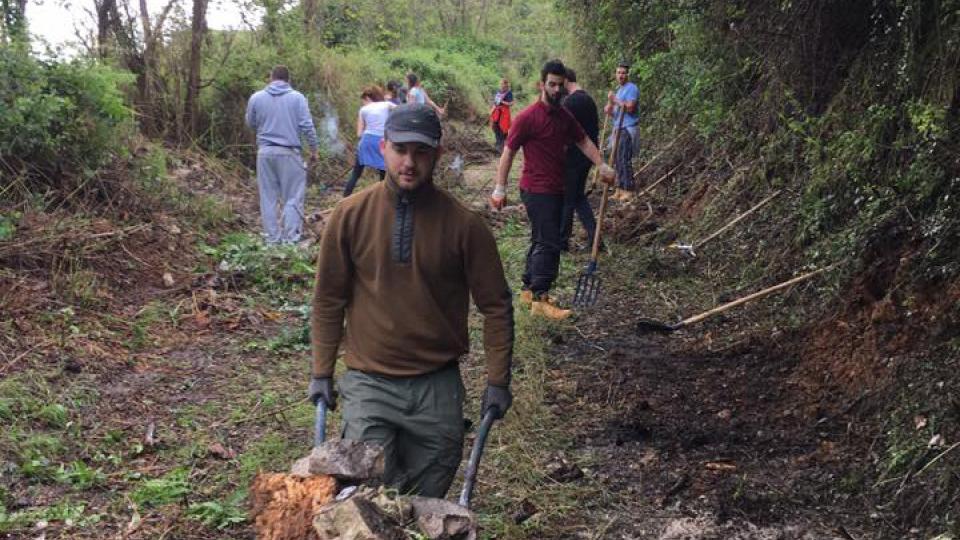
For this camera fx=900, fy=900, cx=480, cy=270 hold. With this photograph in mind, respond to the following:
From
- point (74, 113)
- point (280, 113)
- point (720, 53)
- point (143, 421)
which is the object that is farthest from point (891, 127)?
point (74, 113)

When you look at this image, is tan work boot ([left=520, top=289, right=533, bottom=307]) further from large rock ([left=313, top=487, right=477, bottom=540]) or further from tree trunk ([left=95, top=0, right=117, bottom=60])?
tree trunk ([left=95, top=0, right=117, bottom=60])

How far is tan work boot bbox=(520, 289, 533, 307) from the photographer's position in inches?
312

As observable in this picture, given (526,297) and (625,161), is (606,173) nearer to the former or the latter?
(526,297)

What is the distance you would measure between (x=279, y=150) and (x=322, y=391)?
6908 millimetres

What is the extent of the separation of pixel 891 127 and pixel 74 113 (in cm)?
758

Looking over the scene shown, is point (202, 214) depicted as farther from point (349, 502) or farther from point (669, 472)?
point (349, 502)

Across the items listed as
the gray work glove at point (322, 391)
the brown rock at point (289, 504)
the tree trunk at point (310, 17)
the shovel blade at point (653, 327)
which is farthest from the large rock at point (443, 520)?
the tree trunk at point (310, 17)

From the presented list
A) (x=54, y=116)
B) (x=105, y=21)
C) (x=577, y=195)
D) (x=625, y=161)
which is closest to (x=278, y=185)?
(x=54, y=116)

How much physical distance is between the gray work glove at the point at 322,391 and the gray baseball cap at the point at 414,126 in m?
0.96

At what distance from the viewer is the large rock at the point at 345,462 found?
2936mm

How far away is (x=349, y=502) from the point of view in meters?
2.71

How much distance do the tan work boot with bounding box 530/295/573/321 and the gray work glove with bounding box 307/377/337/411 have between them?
4.35 metres

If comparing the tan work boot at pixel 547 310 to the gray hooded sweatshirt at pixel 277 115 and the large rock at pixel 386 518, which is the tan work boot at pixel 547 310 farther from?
the large rock at pixel 386 518

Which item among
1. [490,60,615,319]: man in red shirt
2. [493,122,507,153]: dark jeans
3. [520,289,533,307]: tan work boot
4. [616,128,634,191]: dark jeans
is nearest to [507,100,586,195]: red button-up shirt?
[490,60,615,319]: man in red shirt
